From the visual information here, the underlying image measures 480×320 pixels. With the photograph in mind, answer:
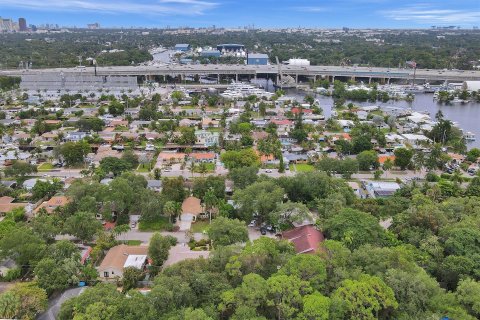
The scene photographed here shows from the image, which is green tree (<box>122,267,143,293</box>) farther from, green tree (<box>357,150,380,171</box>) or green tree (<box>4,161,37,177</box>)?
green tree (<box>357,150,380,171</box>)

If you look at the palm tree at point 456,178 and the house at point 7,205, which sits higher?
the palm tree at point 456,178

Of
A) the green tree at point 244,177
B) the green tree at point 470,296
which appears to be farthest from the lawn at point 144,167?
the green tree at point 470,296

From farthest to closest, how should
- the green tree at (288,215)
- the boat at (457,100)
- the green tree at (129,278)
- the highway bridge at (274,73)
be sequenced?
the highway bridge at (274,73) → the boat at (457,100) → the green tree at (288,215) → the green tree at (129,278)

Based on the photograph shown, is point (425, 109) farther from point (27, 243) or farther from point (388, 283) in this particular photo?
point (27, 243)

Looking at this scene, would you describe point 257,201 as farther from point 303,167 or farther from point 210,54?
point 210,54

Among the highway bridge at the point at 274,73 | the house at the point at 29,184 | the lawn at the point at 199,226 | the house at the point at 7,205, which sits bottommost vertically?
the lawn at the point at 199,226

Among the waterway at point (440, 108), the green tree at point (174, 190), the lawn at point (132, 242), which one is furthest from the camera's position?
the waterway at point (440, 108)

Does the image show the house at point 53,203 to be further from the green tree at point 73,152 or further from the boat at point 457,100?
the boat at point 457,100

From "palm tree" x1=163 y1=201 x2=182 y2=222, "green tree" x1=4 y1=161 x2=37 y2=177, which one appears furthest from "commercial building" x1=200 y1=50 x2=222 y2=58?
"palm tree" x1=163 y1=201 x2=182 y2=222
